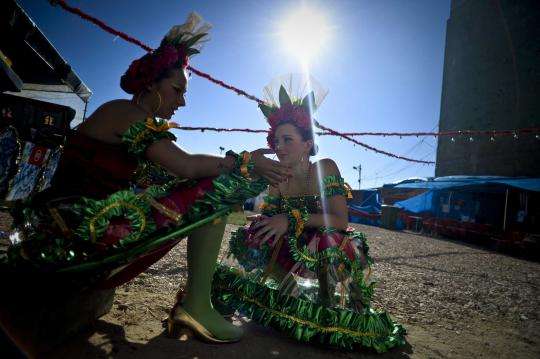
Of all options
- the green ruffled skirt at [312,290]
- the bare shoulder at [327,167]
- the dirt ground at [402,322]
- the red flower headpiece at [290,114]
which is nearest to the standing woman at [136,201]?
the dirt ground at [402,322]

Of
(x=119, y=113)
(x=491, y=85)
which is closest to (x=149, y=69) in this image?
(x=119, y=113)

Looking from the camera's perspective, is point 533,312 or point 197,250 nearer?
point 197,250

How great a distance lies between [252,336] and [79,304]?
109cm

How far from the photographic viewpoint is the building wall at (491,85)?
1966cm

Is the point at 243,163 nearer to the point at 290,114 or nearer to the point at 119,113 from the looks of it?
the point at 119,113

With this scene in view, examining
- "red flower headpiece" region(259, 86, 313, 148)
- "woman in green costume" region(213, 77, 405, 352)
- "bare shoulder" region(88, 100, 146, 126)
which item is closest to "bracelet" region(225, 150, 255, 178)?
"woman in green costume" region(213, 77, 405, 352)

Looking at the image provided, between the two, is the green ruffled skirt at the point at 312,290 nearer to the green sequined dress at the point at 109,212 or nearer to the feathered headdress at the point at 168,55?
the green sequined dress at the point at 109,212

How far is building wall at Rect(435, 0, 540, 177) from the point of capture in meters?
19.7

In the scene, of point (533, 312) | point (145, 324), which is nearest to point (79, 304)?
point (145, 324)

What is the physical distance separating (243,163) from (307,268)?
104 centimetres

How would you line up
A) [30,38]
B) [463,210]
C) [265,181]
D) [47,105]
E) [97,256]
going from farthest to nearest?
1. [463,210]
2. [47,105]
3. [30,38]
4. [265,181]
5. [97,256]

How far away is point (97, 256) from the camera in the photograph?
1.23m

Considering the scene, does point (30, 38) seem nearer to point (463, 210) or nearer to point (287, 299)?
point (287, 299)

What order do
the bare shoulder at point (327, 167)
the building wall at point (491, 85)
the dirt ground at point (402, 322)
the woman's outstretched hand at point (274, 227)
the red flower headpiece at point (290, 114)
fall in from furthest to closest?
the building wall at point (491, 85) < the red flower headpiece at point (290, 114) < the bare shoulder at point (327, 167) < the woman's outstretched hand at point (274, 227) < the dirt ground at point (402, 322)
